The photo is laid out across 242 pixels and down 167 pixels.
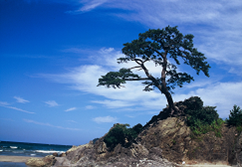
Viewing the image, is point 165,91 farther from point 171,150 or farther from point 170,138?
point 171,150

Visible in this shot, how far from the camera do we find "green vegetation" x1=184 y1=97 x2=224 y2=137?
73.8 ft

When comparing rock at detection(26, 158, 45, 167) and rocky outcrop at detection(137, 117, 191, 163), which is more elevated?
rocky outcrop at detection(137, 117, 191, 163)

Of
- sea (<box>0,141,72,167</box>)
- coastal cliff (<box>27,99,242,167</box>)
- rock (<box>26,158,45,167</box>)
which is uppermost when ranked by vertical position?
coastal cliff (<box>27,99,242,167</box>)

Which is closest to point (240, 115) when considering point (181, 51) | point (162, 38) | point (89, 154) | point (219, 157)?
point (219, 157)

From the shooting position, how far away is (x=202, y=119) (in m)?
23.9

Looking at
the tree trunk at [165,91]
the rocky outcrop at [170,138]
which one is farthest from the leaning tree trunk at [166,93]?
the rocky outcrop at [170,138]

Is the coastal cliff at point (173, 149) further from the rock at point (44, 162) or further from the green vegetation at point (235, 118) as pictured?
the rock at point (44, 162)

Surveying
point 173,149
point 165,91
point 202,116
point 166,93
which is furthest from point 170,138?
point 165,91

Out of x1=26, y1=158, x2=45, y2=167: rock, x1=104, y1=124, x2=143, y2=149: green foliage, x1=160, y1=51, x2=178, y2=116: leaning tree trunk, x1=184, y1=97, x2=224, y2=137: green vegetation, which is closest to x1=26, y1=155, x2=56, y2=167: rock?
x1=26, y1=158, x2=45, y2=167: rock

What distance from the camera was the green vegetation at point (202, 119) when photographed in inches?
886

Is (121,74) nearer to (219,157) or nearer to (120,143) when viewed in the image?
(120,143)

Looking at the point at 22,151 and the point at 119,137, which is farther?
the point at 22,151

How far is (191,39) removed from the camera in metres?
26.0

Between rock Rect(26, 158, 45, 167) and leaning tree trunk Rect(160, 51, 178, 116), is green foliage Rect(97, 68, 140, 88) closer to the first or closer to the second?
leaning tree trunk Rect(160, 51, 178, 116)
